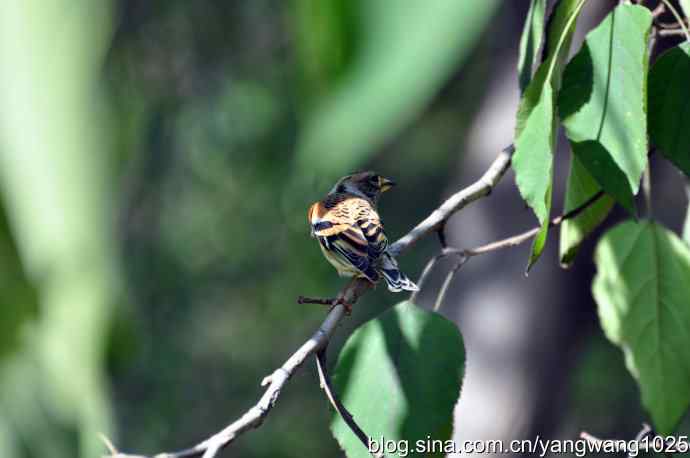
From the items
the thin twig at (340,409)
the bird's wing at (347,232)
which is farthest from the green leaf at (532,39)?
the bird's wing at (347,232)

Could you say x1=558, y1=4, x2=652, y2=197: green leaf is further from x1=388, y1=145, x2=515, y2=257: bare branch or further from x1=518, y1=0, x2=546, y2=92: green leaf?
x1=388, y1=145, x2=515, y2=257: bare branch

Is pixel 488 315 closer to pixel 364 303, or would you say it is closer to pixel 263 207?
pixel 364 303

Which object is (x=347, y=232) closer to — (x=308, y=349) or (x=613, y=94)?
(x=308, y=349)

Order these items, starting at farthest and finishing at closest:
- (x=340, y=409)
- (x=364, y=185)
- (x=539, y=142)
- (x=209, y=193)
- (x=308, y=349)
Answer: (x=209, y=193), (x=364, y=185), (x=340, y=409), (x=308, y=349), (x=539, y=142)

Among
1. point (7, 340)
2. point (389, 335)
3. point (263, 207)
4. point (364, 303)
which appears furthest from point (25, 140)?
point (263, 207)

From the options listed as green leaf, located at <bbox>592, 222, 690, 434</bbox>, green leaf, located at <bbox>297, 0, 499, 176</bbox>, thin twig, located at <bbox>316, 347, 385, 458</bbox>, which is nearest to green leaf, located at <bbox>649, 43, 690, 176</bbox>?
green leaf, located at <bbox>592, 222, 690, 434</bbox>

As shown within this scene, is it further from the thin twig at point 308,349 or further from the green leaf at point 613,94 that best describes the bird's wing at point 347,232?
the green leaf at point 613,94

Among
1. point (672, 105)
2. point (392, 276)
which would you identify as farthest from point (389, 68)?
point (392, 276)
